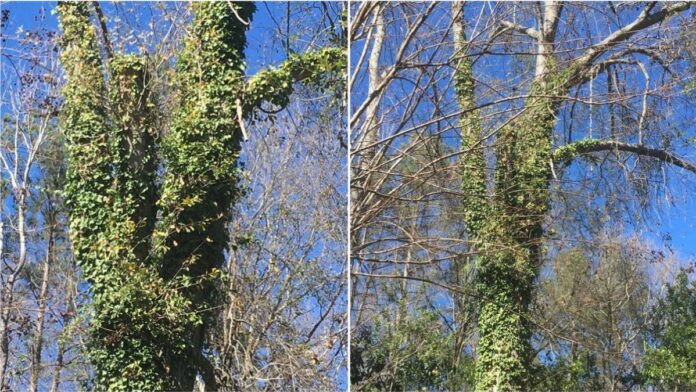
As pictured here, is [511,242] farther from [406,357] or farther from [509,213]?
[406,357]

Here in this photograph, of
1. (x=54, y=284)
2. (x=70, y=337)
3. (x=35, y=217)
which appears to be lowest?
(x=70, y=337)

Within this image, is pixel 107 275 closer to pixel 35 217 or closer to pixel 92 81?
pixel 35 217

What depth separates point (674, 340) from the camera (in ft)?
14.0

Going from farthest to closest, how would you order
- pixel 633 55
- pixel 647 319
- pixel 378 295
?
1. pixel 647 319
2. pixel 633 55
3. pixel 378 295

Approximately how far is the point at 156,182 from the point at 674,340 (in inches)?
108

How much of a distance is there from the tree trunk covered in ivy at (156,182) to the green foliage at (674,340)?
227cm

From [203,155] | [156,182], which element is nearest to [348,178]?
[203,155]

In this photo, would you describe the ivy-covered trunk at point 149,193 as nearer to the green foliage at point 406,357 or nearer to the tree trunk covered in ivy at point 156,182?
the tree trunk covered in ivy at point 156,182

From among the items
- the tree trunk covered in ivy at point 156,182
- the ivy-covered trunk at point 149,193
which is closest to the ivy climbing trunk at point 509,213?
the tree trunk covered in ivy at point 156,182

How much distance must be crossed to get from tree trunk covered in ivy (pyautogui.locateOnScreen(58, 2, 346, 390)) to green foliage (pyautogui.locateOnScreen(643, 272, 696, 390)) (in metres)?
2.27

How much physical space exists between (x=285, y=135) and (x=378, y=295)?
754 mm

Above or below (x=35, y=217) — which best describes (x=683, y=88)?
above

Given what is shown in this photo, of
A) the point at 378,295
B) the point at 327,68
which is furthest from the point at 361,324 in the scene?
the point at 327,68

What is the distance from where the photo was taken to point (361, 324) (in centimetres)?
318
